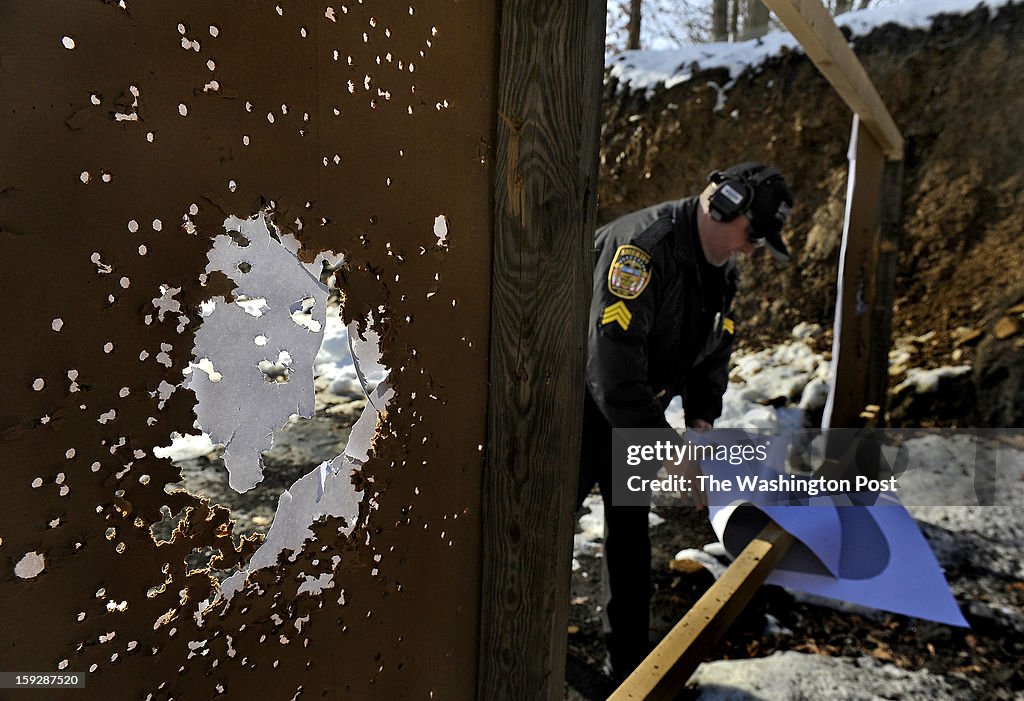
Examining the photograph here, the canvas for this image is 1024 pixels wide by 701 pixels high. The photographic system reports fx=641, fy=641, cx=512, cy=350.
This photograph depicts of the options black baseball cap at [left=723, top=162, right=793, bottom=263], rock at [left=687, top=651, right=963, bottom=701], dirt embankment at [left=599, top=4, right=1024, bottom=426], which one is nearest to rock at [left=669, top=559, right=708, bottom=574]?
rock at [left=687, top=651, right=963, bottom=701]

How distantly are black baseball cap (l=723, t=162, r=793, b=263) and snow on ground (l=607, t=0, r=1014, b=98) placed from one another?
3.58m

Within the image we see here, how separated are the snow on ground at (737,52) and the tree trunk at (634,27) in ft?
4.20

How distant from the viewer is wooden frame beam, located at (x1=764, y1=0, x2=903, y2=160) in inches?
76.5

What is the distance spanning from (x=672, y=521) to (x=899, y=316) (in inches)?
119

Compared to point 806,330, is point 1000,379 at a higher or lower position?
lower

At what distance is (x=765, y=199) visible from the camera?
2211mm

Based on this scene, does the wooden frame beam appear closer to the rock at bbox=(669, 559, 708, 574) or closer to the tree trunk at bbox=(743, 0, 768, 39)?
the rock at bbox=(669, 559, 708, 574)

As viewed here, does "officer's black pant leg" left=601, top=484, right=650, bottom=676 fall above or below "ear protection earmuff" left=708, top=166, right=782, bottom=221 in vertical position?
below

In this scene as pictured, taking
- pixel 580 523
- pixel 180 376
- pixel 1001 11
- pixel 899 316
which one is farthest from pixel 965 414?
pixel 180 376

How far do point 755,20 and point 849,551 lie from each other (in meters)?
9.60

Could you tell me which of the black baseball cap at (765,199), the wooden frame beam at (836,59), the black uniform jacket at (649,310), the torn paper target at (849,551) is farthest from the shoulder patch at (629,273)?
the torn paper target at (849,551)

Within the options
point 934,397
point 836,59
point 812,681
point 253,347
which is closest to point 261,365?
point 253,347

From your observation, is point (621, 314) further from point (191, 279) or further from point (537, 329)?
point (191, 279)

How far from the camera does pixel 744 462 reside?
3.23 metres
